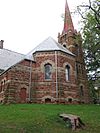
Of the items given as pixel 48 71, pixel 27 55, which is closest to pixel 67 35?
pixel 27 55

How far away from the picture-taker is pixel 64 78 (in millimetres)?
31641

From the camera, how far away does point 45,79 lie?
31.6 m

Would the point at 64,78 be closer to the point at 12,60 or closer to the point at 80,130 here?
the point at 12,60

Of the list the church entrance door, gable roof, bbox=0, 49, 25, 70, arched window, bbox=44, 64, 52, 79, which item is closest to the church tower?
arched window, bbox=44, 64, 52, 79

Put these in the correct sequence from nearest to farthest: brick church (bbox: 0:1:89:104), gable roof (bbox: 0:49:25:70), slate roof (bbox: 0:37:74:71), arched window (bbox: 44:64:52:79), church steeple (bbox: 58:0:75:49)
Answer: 1. brick church (bbox: 0:1:89:104)
2. arched window (bbox: 44:64:52:79)
3. slate roof (bbox: 0:37:74:71)
4. gable roof (bbox: 0:49:25:70)
5. church steeple (bbox: 58:0:75:49)

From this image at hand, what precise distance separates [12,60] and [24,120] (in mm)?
24298

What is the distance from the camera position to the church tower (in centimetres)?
3562

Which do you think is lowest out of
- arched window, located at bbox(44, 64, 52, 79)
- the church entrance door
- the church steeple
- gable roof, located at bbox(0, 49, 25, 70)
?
the church entrance door

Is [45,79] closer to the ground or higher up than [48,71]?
closer to the ground

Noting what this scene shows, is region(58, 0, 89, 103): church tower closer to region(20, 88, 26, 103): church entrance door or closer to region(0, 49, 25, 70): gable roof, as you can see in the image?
region(0, 49, 25, 70): gable roof

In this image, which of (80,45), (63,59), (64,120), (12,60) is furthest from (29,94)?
(64,120)

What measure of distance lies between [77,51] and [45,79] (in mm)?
9526

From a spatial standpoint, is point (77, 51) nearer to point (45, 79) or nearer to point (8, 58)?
point (45, 79)

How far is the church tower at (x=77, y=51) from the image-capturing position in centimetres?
3562
